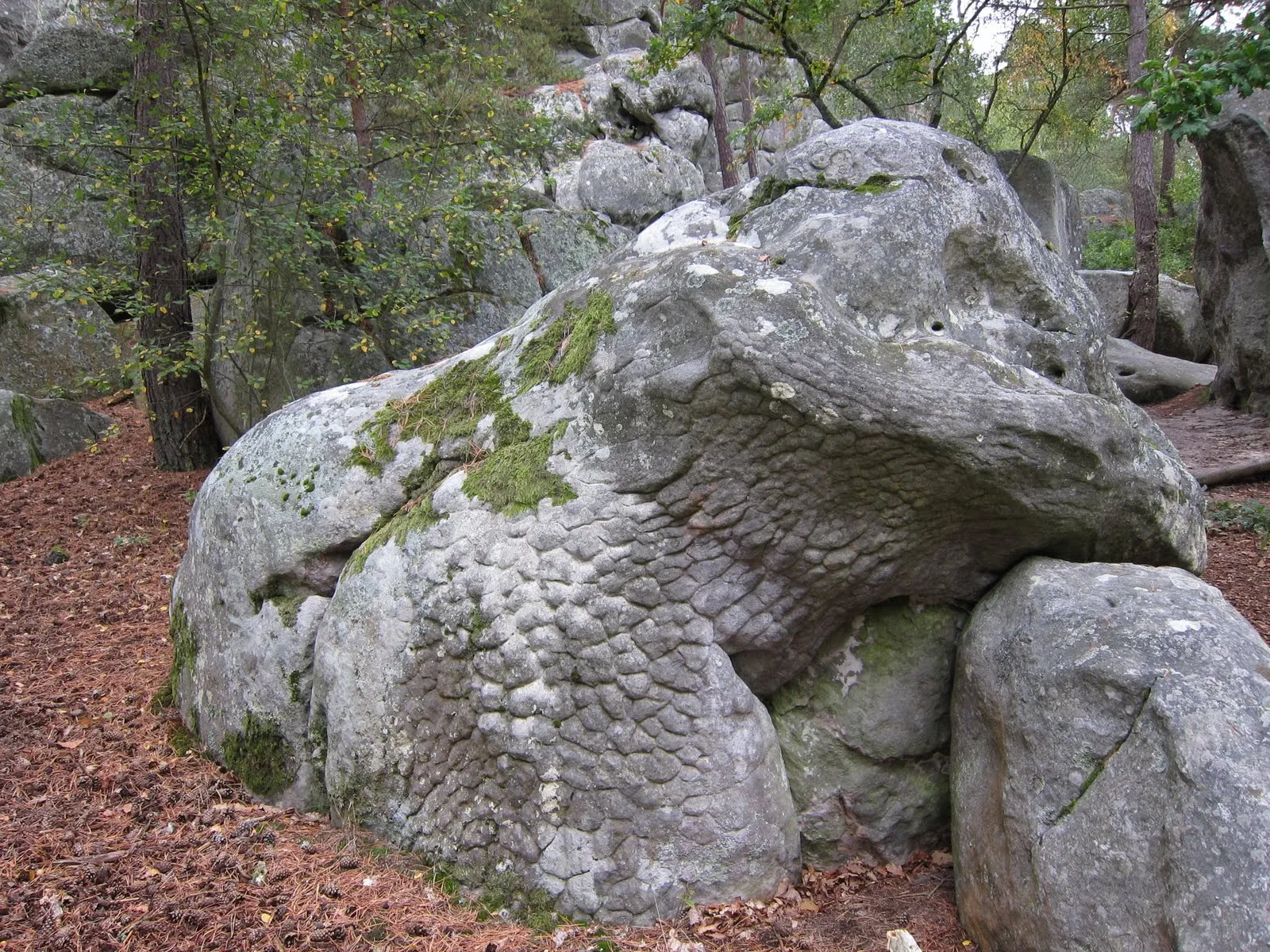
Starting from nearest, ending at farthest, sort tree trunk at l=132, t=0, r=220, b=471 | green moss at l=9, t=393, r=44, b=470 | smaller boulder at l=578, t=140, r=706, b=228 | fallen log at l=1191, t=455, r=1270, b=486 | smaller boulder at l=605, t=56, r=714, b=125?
tree trunk at l=132, t=0, r=220, b=471
fallen log at l=1191, t=455, r=1270, b=486
green moss at l=9, t=393, r=44, b=470
smaller boulder at l=578, t=140, r=706, b=228
smaller boulder at l=605, t=56, r=714, b=125

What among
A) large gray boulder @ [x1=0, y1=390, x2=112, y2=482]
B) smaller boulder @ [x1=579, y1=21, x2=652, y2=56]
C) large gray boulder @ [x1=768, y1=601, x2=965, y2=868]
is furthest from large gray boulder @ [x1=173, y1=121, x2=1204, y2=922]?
smaller boulder @ [x1=579, y1=21, x2=652, y2=56]

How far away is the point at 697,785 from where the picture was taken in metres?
3.25

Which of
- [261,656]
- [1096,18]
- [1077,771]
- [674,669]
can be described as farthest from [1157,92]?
[1096,18]

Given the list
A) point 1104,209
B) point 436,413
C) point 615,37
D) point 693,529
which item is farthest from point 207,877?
point 1104,209

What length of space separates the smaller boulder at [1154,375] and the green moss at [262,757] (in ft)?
37.6

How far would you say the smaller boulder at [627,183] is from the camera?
16.7 m

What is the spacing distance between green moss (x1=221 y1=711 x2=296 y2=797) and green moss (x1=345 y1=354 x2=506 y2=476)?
122cm

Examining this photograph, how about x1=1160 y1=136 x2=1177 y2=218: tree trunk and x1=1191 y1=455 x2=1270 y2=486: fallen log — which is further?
x1=1160 y1=136 x2=1177 y2=218: tree trunk

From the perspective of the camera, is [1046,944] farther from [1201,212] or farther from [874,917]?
[1201,212]

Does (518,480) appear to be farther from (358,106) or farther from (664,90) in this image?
(664,90)

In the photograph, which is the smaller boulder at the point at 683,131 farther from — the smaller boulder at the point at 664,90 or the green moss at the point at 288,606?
the green moss at the point at 288,606

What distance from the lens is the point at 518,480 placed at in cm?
360

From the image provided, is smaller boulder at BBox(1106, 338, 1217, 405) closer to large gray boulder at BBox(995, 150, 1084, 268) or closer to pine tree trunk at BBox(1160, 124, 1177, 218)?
large gray boulder at BBox(995, 150, 1084, 268)

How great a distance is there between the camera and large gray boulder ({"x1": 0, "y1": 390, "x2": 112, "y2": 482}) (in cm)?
927
